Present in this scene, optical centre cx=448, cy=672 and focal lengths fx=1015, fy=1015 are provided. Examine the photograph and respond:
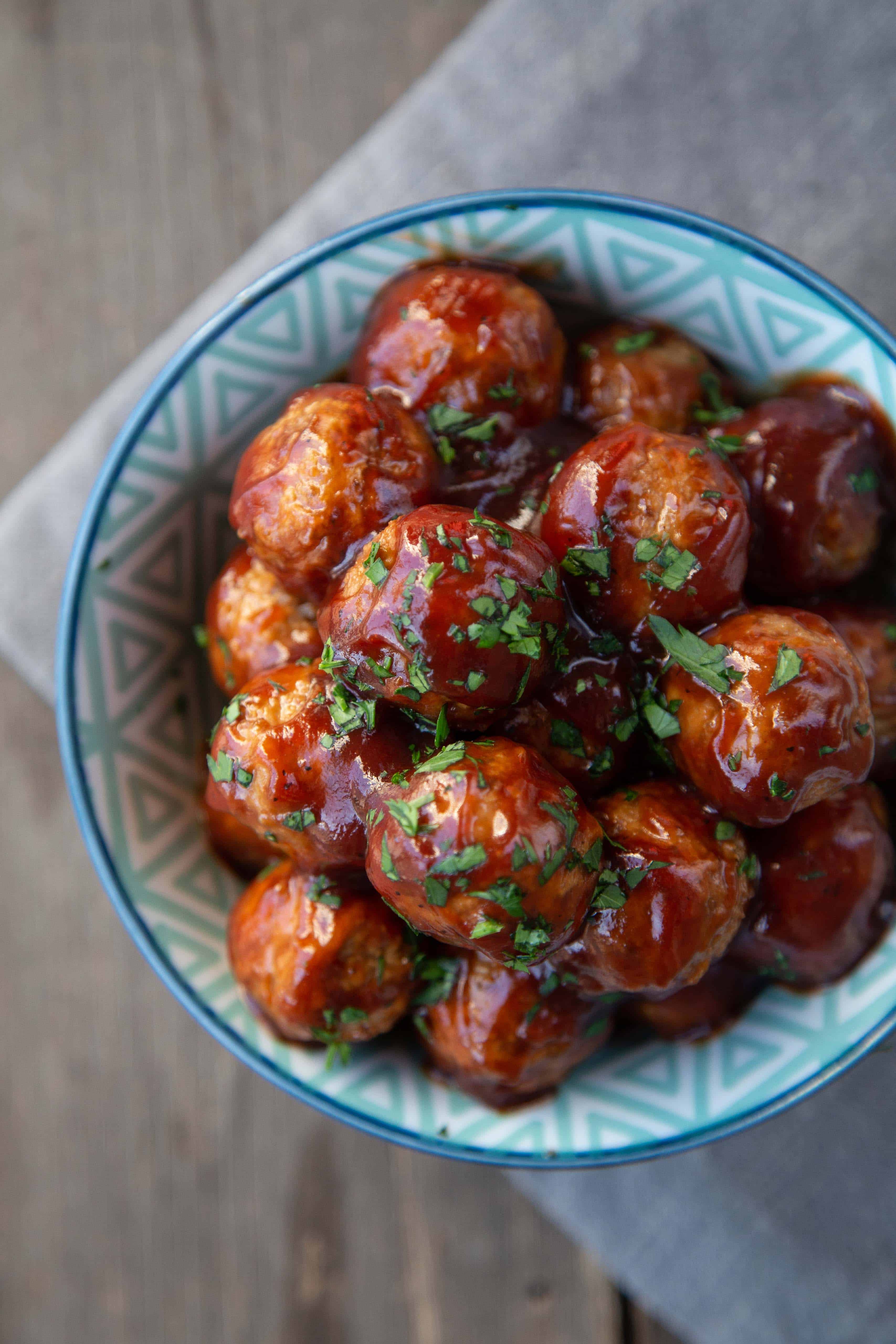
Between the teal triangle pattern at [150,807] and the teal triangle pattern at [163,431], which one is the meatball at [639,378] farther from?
the teal triangle pattern at [150,807]

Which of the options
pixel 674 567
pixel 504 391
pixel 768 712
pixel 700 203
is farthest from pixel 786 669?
pixel 700 203

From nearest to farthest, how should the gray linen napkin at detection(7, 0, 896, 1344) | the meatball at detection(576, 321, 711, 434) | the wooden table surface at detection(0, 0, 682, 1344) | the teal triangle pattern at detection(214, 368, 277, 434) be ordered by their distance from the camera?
1. the meatball at detection(576, 321, 711, 434)
2. the teal triangle pattern at detection(214, 368, 277, 434)
3. the gray linen napkin at detection(7, 0, 896, 1344)
4. the wooden table surface at detection(0, 0, 682, 1344)

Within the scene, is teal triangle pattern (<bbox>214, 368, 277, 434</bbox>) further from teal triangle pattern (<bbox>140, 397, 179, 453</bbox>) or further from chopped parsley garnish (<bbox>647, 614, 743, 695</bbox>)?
chopped parsley garnish (<bbox>647, 614, 743, 695</bbox>)

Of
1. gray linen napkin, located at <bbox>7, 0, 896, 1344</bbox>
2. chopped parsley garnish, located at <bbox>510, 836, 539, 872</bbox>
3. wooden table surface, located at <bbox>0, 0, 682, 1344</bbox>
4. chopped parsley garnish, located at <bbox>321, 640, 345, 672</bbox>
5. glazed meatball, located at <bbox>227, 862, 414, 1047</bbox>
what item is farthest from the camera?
wooden table surface, located at <bbox>0, 0, 682, 1344</bbox>

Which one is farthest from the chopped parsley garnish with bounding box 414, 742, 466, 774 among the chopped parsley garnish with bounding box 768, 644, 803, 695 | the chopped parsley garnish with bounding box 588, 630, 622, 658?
the chopped parsley garnish with bounding box 768, 644, 803, 695

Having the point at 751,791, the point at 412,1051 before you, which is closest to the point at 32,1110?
the point at 412,1051

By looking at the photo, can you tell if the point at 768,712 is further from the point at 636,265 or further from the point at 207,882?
the point at 207,882
